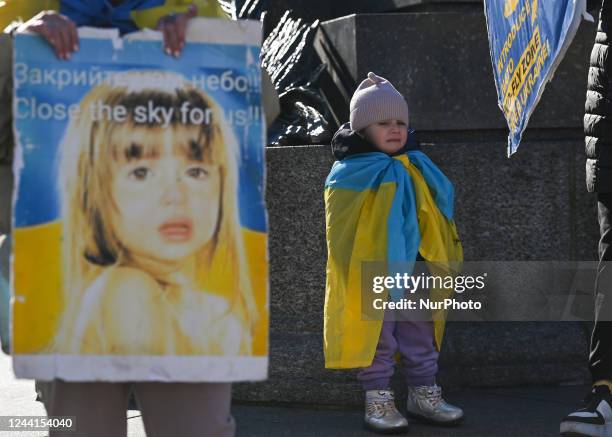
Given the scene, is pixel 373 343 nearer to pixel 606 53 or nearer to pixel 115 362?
pixel 606 53

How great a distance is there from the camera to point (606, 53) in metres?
4.36

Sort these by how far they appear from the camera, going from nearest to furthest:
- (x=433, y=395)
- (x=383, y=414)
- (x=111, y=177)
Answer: (x=111, y=177)
(x=383, y=414)
(x=433, y=395)

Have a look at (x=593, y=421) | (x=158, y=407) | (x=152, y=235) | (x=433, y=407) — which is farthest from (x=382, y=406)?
(x=152, y=235)

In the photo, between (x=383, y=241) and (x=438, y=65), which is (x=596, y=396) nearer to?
(x=383, y=241)

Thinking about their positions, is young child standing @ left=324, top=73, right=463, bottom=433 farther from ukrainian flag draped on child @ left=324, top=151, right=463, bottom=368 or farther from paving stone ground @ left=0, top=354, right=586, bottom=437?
paving stone ground @ left=0, top=354, right=586, bottom=437

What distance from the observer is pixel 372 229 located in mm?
4793

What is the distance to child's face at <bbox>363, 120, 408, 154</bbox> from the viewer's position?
4875 millimetres

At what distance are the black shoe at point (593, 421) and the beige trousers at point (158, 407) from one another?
1942 mm

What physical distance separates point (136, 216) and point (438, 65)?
10.8 feet

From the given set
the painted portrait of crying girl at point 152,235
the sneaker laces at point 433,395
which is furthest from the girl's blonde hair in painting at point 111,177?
the sneaker laces at point 433,395

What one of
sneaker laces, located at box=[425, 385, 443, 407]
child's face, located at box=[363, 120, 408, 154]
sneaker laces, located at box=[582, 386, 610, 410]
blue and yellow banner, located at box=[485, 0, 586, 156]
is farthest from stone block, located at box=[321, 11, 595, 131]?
sneaker laces, located at box=[582, 386, 610, 410]

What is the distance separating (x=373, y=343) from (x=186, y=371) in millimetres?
2123

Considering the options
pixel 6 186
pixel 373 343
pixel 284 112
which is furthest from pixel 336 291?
pixel 6 186

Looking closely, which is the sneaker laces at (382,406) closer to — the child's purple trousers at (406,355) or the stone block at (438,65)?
the child's purple trousers at (406,355)
